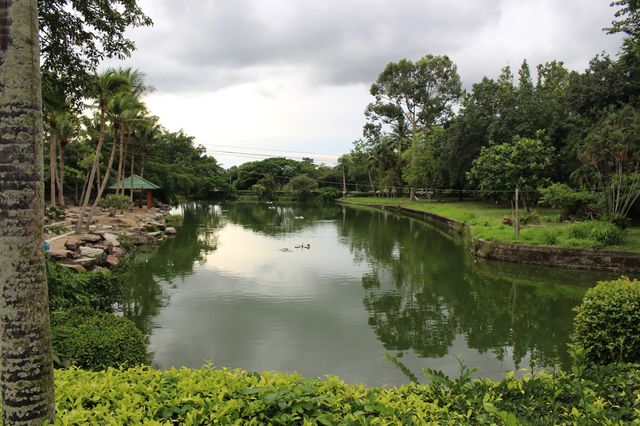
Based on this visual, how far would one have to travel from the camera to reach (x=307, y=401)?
2.72 m

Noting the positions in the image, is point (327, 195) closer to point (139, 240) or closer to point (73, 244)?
point (139, 240)

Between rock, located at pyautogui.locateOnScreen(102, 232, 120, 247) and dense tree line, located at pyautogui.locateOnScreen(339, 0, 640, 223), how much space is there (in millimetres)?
14386

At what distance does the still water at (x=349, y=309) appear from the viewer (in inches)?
282

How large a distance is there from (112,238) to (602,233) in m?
16.4

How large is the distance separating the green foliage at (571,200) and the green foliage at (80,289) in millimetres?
18043

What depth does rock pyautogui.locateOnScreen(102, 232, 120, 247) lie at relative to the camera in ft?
51.6

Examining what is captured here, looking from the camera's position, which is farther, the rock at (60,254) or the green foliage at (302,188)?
the green foliage at (302,188)

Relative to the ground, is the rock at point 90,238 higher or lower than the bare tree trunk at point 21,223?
lower

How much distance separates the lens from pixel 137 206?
33.5m

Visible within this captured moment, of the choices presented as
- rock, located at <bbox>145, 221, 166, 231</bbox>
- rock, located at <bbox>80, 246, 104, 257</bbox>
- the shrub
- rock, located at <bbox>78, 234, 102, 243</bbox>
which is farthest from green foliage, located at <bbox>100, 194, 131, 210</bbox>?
the shrub

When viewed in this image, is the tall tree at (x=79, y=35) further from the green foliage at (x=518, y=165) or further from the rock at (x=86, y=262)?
the green foliage at (x=518, y=165)

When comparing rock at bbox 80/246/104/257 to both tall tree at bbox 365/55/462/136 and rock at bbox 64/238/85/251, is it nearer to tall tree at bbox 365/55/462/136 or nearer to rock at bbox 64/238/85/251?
rock at bbox 64/238/85/251

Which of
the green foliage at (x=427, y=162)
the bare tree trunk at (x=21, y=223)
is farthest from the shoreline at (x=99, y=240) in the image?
the green foliage at (x=427, y=162)

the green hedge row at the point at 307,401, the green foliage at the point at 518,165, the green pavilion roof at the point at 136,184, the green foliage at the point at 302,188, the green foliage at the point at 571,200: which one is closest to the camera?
the green hedge row at the point at 307,401
